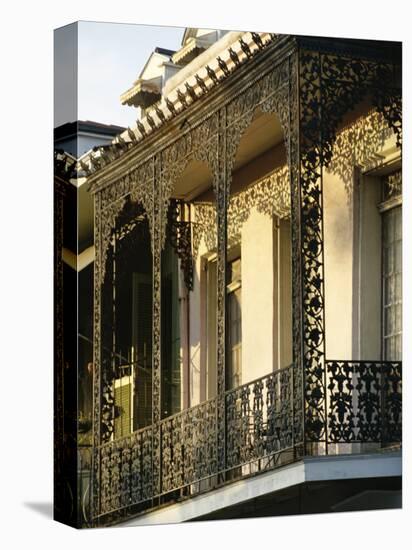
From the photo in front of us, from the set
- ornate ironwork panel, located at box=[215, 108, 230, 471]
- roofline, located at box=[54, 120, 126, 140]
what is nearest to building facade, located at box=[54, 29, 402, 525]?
ornate ironwork panel, located at box=[215, 108, 230, 471]

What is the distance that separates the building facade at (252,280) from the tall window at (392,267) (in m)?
0.02

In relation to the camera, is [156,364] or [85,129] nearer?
[85,129]

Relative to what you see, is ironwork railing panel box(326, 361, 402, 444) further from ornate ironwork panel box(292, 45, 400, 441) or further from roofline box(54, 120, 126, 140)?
roofline box(54, 120, 126, 140)

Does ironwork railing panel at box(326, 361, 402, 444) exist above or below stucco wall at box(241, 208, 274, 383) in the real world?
below

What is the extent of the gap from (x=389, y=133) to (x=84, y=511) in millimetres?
4316

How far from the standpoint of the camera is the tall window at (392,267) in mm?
15156

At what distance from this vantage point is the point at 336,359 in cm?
1484

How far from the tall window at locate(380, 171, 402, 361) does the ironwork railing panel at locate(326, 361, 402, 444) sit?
0.21m

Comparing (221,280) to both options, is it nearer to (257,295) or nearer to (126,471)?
(257,295)

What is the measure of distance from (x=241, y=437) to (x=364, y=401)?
113 cm

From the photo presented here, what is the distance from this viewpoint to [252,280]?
15.0m

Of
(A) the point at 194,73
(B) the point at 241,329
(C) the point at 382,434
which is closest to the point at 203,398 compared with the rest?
(B) the point at 241,329

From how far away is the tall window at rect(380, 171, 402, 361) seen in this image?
1516cm

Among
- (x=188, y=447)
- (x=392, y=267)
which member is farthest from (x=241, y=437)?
(x=392, y=267)
